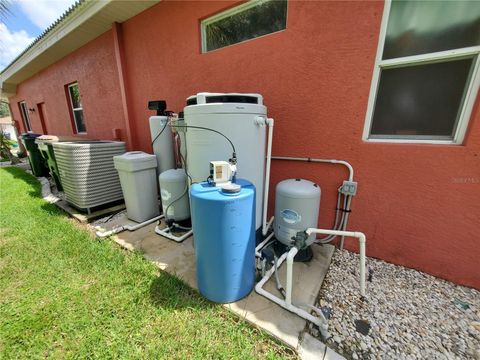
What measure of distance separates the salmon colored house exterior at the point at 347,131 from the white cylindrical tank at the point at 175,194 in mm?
1091

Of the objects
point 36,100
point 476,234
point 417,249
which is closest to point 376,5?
point 476,234

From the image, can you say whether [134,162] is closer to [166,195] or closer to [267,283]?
[166,195]

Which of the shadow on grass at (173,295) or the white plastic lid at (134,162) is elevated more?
the white plastic lid at (134,162)

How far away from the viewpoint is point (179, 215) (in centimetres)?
236

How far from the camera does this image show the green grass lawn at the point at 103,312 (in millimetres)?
1150

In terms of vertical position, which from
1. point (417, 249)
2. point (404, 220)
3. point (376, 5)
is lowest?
point (417, 249)

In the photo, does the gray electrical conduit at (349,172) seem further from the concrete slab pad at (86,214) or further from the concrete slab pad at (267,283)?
the concrete slab pad at (86,214)

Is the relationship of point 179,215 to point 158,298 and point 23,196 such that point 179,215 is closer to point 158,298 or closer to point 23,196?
point 158,298

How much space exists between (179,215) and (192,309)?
3.84 ft

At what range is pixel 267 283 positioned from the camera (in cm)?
159

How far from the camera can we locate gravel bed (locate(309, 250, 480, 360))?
1161 mm

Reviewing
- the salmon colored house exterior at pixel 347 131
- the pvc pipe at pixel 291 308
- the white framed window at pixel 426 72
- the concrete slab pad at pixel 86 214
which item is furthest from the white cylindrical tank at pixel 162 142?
the white framed window at pixel 426 72

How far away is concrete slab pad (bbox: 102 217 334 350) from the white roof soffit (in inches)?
125

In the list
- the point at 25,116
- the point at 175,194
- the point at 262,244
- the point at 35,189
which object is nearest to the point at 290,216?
the point at 262,244
